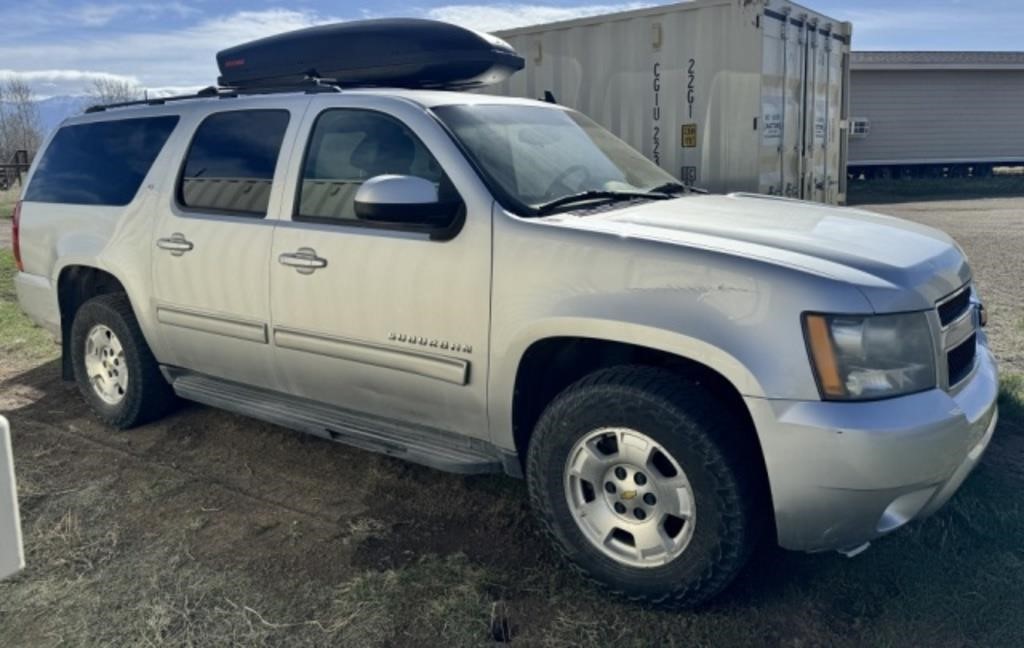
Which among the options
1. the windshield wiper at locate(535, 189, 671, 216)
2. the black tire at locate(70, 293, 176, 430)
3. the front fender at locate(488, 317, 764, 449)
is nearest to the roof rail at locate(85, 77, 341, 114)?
the black tire at locate(70, 293, 176, 430)

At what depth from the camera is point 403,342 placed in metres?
3.69

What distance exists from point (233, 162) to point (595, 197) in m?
1.90

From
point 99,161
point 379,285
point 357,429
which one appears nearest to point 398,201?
point 379,285

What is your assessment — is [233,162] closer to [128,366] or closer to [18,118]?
[128,366]

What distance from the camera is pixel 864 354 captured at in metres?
2.77

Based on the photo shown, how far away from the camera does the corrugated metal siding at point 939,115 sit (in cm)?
2866

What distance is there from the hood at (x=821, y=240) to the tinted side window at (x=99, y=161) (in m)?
2.72

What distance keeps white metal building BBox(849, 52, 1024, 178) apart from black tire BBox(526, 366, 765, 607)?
90.8 feet

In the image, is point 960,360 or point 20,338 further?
point 20,338

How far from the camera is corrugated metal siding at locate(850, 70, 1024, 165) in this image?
94.0 ft

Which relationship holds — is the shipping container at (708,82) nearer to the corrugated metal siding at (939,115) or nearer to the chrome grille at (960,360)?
the chrome grille at (960,360)

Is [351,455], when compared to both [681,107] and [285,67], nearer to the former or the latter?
[285,67]

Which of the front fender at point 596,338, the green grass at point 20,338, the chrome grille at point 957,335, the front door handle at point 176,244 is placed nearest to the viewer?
the front fender at point 596,338

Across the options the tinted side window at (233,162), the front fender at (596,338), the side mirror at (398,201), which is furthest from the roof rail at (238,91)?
the front fender at (596,338)
